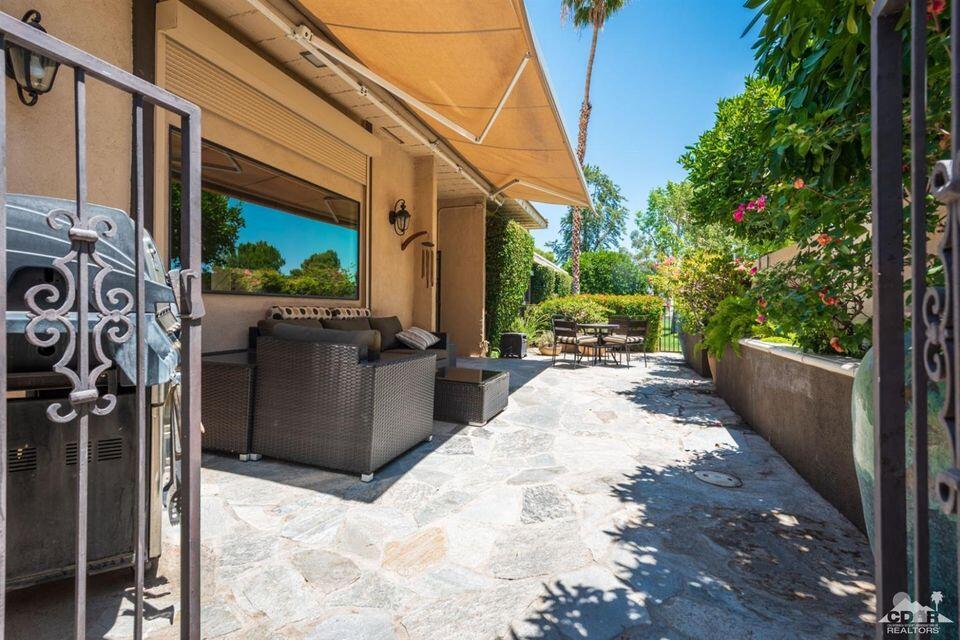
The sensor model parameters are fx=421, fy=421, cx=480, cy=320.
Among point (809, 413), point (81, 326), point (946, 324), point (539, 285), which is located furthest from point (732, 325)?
point (539, 285)

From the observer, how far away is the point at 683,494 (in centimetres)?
291

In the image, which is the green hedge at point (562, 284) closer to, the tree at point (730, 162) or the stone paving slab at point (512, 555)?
the tree at point (730, 162)

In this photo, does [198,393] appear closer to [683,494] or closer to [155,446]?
[155,446]

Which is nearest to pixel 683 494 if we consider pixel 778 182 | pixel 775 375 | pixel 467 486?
pixel 467 486

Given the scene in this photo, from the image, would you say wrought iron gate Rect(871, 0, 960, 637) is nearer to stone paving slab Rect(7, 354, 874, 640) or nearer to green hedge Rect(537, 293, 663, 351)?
stone paving slab Rect(7, 354, 874, 640)

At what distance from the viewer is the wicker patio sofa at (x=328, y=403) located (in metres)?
2.91

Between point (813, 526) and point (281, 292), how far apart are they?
5033mm

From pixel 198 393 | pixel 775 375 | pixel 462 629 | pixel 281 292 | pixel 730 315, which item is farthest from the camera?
pixel 730 315

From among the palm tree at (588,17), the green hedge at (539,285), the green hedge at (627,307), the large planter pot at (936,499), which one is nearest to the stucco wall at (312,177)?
the large planter pot at (936,499)

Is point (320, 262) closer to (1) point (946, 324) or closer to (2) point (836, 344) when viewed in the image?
(2) point (836, 344)

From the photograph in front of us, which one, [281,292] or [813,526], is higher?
[281,292]

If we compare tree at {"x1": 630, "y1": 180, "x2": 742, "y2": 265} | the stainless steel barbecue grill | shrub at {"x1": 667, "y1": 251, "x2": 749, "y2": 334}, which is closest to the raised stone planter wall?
shrub at {"x1": 667, "y1": 251, "x2": 749, "y2": 334}

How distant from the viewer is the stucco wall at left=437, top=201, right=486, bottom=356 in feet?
29.3

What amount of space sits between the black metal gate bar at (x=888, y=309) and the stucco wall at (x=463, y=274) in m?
7.92
